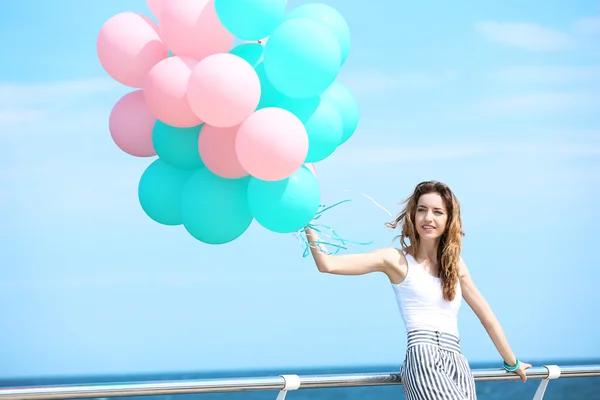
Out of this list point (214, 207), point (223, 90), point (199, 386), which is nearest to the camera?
point (223, 90)

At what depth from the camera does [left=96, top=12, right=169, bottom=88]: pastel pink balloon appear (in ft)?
9.32

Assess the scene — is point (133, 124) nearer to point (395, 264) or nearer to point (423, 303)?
point (395, 264)

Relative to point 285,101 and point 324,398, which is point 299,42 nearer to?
point 285,101

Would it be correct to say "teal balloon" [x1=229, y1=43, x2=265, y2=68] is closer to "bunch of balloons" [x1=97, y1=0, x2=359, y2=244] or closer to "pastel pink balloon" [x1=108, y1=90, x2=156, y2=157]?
"bunch of balloons" [x1=97, y1=0, x2=359, y2=244]

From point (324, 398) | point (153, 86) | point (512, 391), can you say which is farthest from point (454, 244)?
point (512, 391)

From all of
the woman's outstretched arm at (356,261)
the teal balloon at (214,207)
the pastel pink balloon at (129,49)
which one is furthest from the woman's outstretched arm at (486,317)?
the pastel pink balloon at (129,49)

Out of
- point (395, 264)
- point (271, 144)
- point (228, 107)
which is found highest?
point (228, 107)

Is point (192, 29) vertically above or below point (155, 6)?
below

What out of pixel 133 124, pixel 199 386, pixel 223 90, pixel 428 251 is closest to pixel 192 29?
pixel 223 90

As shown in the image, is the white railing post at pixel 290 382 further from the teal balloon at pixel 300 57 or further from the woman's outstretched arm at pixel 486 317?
the teal balloon at pixel 300 57

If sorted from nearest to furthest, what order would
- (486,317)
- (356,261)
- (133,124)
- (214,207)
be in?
(214,207) → (133,124) → (356,261) → (486,317)

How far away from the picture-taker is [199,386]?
2850mm

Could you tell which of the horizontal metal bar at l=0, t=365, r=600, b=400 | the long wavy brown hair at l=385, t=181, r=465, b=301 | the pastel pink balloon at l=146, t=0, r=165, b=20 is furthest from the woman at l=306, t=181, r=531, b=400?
the pastel pink balloon at l=146, t=0, r=165, b=20

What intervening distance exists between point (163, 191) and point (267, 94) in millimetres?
501
